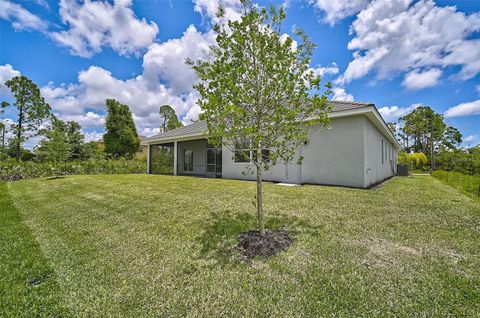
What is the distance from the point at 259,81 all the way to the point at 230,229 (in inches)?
115

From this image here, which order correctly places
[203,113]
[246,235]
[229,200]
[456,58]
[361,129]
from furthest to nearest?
1. [456,58]
2. [361,129]
3. [229,200]
4. [246,235]
5. [203,113]

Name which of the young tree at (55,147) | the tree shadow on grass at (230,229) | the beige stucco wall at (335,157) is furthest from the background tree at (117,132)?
the tree shadow on grass at (230,229)

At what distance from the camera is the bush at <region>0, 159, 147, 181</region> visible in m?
15.0

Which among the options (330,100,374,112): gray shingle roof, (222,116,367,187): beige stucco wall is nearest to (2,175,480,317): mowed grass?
(222,116,367,187): beige stucco wall

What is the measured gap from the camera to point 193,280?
268cm

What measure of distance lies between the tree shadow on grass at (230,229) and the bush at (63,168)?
53.4ft

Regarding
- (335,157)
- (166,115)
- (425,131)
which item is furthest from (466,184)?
(166,115)

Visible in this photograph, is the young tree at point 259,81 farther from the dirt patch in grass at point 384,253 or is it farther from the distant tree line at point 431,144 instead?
the distant tree line at point 431,144

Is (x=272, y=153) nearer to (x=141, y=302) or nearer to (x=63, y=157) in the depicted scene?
(x=141, y=302)

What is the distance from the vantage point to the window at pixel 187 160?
1827 cm

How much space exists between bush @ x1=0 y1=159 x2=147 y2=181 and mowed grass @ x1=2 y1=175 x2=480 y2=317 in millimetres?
13117

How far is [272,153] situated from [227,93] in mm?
1266

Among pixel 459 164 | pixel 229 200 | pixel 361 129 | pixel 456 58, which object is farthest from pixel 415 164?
pixel 229 200

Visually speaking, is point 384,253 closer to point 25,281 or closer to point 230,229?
point 230,229
